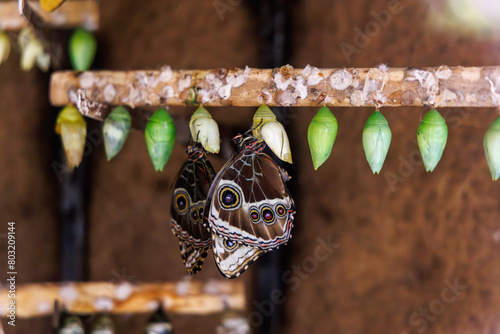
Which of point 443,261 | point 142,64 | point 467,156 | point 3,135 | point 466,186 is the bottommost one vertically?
point 443,261

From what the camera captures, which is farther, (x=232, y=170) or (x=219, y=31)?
(x=219, y=31)

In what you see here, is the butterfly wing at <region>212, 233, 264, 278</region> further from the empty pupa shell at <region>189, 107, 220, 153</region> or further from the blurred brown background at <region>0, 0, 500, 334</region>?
the blurred brown background at <region>0, 0, 500, 334</region>

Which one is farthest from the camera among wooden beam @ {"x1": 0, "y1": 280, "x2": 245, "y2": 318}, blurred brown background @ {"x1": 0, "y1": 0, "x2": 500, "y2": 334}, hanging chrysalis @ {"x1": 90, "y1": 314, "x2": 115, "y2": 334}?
wooden beam @ {"x1": 0, "y1": 280, "x2": 245, "y2": 318}

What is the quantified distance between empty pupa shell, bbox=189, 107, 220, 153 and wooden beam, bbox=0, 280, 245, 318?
4.55 feet

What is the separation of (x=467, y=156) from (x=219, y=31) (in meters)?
1.52

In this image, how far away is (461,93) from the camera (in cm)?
106

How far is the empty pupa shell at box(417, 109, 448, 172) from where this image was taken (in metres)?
1.06

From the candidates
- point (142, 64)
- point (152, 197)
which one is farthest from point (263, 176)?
point (142, 64)

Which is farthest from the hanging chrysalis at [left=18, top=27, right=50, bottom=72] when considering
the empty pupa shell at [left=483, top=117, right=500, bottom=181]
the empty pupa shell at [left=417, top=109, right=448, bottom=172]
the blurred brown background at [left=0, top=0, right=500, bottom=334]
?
the empty pupa shell at [left=483, top=117, right=500, bottom=181]

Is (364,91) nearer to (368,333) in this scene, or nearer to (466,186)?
Answer: (466,186)

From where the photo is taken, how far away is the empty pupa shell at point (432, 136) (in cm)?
106

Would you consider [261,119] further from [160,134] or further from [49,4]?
[49,4]

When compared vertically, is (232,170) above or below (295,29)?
below

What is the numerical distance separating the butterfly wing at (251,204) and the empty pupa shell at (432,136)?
388 mm
